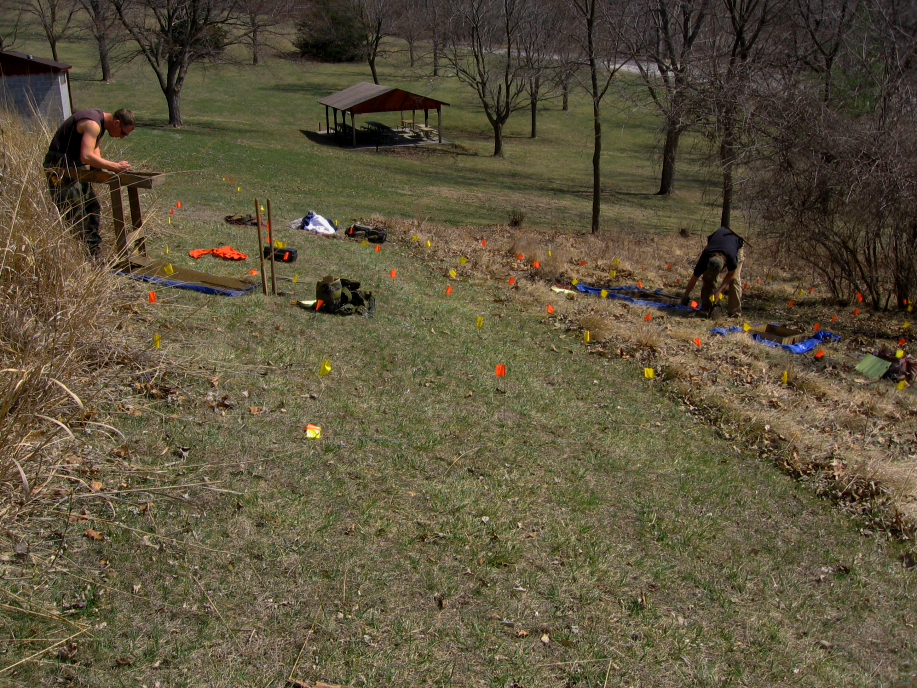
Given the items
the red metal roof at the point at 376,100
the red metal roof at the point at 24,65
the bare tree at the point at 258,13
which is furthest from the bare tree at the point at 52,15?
the red metal roof at the point at 24,65

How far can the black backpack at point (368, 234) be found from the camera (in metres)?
12.1

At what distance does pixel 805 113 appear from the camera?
34.7ft

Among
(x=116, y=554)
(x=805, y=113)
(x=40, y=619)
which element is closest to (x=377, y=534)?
(x=116, y=554)

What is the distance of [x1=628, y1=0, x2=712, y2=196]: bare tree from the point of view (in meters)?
12.6

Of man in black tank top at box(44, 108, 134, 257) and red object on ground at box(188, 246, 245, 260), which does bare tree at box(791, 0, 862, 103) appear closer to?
red object on ground at box(188, 246, 245, 260)

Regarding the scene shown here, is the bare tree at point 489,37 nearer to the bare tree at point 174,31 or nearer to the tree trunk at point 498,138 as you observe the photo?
the tree trunk at point 498,138

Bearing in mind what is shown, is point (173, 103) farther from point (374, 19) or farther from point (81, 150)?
point (81, 150)

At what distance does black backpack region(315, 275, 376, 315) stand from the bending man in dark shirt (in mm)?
4994

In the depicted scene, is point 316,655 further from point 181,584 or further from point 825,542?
→ point 825,542

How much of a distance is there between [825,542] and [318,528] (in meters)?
3.49

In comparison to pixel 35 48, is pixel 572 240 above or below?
below

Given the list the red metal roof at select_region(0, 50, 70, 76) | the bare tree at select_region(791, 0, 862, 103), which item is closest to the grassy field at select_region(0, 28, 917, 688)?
the red metal roof at select_region(0, 50, 70, 76)

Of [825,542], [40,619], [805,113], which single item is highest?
[805,113]

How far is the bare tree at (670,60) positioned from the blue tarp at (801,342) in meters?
4.03
